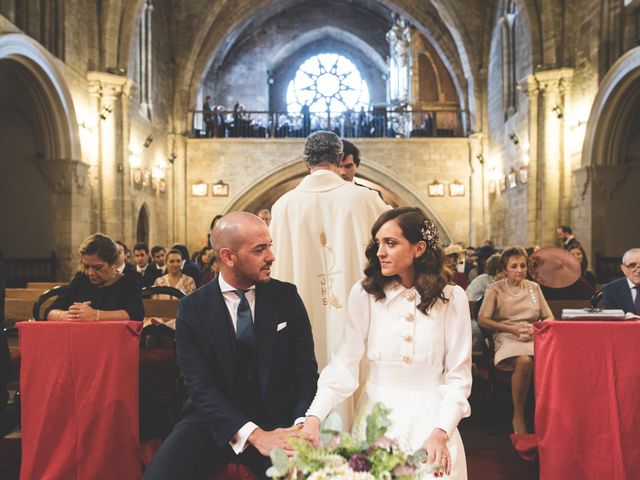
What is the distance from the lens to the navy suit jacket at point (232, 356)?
102 inches

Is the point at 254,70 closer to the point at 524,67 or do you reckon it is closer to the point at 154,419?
the point at 524,67

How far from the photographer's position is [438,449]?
7.05 feet

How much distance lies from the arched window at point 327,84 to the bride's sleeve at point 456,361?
81.2 feet

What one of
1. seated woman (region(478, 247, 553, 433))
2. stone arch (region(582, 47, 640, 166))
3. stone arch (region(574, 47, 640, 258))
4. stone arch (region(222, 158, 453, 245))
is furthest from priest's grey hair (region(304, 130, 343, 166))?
stone arch (region(222, 158, 453, 245))

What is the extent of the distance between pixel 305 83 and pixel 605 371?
2476 cm

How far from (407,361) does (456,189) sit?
17.0 m

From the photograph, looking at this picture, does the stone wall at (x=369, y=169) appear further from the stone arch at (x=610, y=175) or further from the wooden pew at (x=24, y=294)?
the wooden pew at (x=24, y=294)

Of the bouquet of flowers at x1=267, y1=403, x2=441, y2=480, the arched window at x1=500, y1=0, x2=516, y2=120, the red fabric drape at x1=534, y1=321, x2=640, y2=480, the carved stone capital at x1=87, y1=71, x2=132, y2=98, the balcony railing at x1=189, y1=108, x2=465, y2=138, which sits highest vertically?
the arched window at x1=500, y1=0, x2=516, y2=120

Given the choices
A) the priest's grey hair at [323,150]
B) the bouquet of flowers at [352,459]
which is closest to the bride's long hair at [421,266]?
the priest's grey hair at [323,150]

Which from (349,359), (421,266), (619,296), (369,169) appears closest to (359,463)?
(349,359)

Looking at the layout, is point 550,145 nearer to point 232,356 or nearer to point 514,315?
point 514,315

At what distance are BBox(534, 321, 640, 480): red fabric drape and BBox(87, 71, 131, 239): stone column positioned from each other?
36.4ft

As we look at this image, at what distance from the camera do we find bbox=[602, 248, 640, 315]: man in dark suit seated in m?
4.62

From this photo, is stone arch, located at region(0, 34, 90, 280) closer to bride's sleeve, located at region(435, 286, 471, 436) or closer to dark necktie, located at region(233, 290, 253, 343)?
dark necktie, located at region(233, 290, 253, 343)
